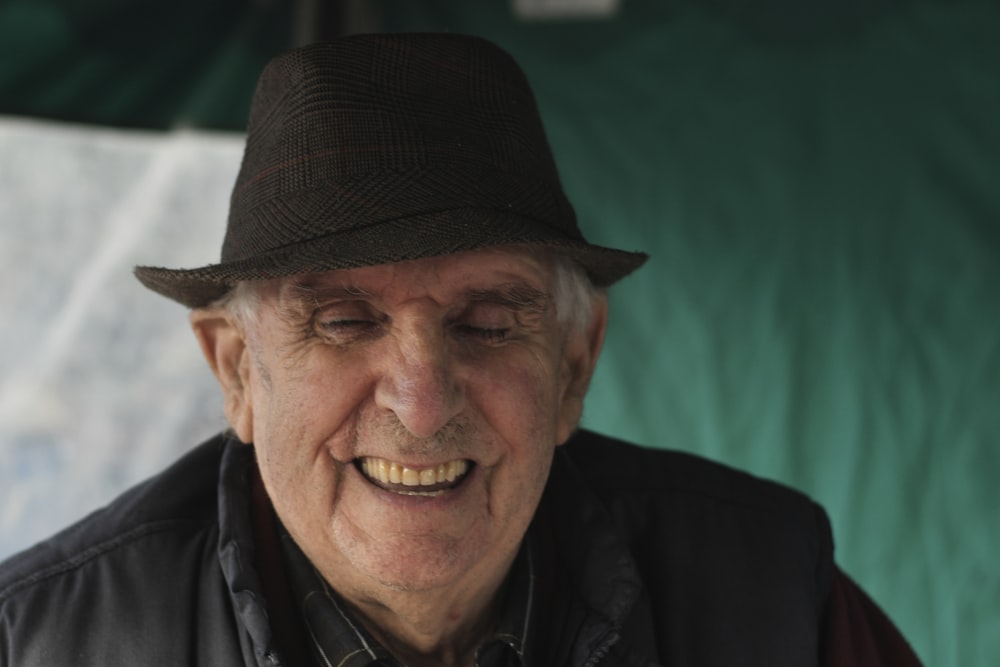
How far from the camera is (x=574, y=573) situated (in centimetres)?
214

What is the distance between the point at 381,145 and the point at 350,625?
90 cm

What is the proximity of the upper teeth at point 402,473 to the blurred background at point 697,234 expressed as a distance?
1.47 metres

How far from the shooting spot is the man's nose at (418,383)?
1707 mm

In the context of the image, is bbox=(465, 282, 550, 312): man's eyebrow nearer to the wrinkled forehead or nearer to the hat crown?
the wrinkled forehead

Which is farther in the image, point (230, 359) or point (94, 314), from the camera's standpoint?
point (94, 314)

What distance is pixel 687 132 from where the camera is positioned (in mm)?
3225

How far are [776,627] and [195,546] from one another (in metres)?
1.18

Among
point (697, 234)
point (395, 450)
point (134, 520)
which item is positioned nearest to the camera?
point (395, 450)

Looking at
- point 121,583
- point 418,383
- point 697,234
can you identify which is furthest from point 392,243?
point 697,234

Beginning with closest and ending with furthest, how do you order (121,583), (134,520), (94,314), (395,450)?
(395,450), (121,583), (134,520), (94,314)

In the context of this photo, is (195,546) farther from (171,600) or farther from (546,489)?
(546,489)

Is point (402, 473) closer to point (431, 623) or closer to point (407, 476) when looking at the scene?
point (407, 476)

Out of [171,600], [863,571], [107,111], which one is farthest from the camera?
[863,571]

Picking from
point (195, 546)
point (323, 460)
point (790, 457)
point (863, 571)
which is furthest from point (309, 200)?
point (863, 571)
